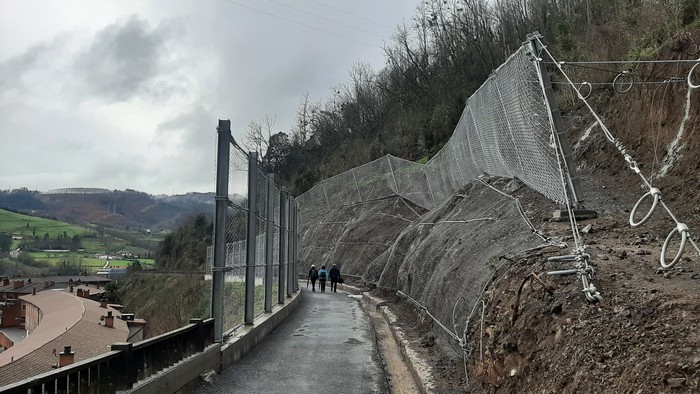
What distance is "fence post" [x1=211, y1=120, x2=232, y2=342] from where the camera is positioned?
746 cm

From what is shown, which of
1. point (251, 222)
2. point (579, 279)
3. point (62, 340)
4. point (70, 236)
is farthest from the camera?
point (70, 236)

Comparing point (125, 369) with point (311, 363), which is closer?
point (125, 369)

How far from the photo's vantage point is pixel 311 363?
8562mm

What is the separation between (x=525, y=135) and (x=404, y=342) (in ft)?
12.4

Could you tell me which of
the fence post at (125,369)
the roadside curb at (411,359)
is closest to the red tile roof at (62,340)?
the roadside curb at (411,359)

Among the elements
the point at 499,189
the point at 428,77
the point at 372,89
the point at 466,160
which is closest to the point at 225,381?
the point at 499,189

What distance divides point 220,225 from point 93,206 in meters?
129

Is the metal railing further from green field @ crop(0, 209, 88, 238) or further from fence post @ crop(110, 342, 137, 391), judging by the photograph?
green field @ crop(0, 209, 88, 238)

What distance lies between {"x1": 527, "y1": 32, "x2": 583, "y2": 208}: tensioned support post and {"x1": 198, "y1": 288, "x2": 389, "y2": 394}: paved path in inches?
138

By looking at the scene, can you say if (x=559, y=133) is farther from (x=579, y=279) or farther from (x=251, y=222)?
(x=251, y=222)

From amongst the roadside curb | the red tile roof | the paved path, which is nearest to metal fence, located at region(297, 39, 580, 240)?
the roadside curb

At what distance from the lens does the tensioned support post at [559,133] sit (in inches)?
275

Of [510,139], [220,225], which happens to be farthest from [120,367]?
[510,139]

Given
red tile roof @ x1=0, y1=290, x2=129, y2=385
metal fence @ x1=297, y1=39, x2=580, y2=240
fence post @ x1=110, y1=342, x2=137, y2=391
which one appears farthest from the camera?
red tile roof @ x1=0, y1=290, x2=129, y2=385
